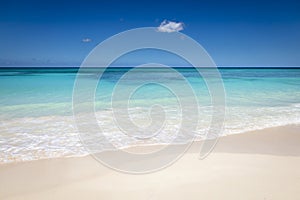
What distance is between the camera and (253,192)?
101 inches

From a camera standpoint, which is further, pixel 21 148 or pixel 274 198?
pixel 21 148

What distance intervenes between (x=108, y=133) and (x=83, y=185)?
2105 millimetres

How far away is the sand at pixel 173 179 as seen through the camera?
8.40 ft

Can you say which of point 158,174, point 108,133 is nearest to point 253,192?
point 158,174

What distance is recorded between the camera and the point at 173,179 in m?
2.88

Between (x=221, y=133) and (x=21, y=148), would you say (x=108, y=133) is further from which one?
(x=221, y=133)

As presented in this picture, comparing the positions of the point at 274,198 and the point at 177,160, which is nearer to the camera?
the point at 274,198

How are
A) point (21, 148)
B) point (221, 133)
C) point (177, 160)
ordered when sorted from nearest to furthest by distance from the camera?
1. point (177, 160)
2. point (21, 148)
3. point (221, 133)

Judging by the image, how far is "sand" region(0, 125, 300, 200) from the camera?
8.40 ft

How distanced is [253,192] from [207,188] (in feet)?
1.63

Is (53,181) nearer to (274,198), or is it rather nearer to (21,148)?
(21,148)

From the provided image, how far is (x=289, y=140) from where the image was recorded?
456 cm

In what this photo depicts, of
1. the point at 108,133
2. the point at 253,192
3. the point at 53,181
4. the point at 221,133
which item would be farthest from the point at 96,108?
the point at 253,192

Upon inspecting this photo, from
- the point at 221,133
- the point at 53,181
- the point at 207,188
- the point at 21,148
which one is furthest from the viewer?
the point at 221,133
